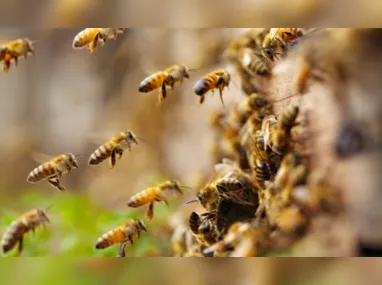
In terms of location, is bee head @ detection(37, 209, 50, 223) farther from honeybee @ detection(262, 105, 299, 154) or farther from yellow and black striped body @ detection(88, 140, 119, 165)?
honeybee @ detection(262, 105, 299, 154)

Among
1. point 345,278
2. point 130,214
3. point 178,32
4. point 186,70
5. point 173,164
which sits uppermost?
point 178,32

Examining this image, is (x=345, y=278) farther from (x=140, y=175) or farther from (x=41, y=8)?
(x=41, y=8)

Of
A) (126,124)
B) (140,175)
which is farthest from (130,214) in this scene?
(126,124)

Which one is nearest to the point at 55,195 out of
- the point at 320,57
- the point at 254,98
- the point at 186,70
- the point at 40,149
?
the point at 40,149

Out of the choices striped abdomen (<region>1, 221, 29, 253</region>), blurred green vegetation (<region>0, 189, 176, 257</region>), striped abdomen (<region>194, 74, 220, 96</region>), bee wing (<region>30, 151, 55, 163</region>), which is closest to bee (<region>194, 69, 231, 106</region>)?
striped abdomen (<region>194, 74, 220, 96</region>)

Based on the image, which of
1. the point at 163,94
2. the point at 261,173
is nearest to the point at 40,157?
the point at 163,94

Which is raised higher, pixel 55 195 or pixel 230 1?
pixel 230 1

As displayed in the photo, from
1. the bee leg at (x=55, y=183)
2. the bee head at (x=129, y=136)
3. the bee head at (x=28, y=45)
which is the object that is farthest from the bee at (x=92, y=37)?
the bee leg at (x=55, y=183)
